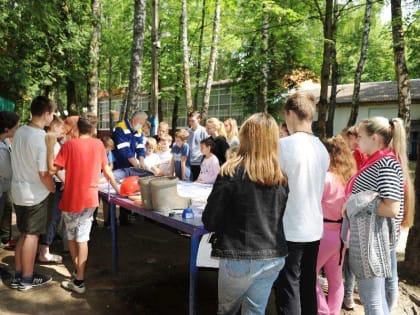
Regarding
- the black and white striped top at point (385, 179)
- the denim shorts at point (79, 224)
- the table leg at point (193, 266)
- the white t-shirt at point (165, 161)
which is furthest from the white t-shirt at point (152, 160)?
the black and white striped top at point (385, 179)

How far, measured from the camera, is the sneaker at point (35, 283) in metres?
3.61

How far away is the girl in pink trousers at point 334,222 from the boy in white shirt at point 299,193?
41 centimetres

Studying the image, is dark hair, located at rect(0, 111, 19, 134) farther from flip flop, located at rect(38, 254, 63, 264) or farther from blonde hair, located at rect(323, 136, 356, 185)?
blonde hair, located at rect(323, 136, 356, 185)

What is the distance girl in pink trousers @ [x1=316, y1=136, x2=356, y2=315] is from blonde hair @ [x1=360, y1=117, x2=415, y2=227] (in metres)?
0.42

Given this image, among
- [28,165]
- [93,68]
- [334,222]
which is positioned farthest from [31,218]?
[93,68]

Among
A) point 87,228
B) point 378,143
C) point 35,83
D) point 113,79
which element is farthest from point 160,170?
point 113,79

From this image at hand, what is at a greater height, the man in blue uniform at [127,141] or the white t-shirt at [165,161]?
the man in blue uniform at [127,141]

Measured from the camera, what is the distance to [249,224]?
2.01 meters

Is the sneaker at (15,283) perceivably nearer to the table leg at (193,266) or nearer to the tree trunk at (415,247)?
the table leg at (193,266)

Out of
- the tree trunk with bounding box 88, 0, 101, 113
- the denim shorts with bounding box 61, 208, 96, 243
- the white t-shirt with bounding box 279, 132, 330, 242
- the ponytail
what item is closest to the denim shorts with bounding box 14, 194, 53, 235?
the denim shorts with bounding box 61, 208, 96, 243

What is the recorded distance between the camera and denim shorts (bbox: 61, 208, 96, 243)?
349 centimetres

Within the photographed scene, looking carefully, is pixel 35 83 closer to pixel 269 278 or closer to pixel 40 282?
pixel 40 282

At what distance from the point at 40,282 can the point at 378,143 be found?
3352 millimetres

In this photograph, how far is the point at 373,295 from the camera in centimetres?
240
